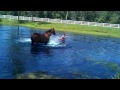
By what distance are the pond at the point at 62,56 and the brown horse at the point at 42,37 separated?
0.19 metres

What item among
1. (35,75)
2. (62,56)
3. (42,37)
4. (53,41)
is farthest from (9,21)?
(53,41)

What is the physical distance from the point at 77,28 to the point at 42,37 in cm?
177

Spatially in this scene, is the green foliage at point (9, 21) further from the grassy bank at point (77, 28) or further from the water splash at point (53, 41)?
the water splash at point (53, 41)

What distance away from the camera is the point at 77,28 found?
9430 mm

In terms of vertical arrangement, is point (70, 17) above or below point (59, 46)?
above

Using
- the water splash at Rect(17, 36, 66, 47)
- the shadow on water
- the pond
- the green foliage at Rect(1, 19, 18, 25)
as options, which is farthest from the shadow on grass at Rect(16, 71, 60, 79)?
the green foliage at Rect(1, 19, 18, 25)

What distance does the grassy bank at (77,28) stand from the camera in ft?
29.1

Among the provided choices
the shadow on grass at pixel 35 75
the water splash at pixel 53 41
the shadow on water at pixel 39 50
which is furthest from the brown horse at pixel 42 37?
the shadow on grass at pixel 35 75
